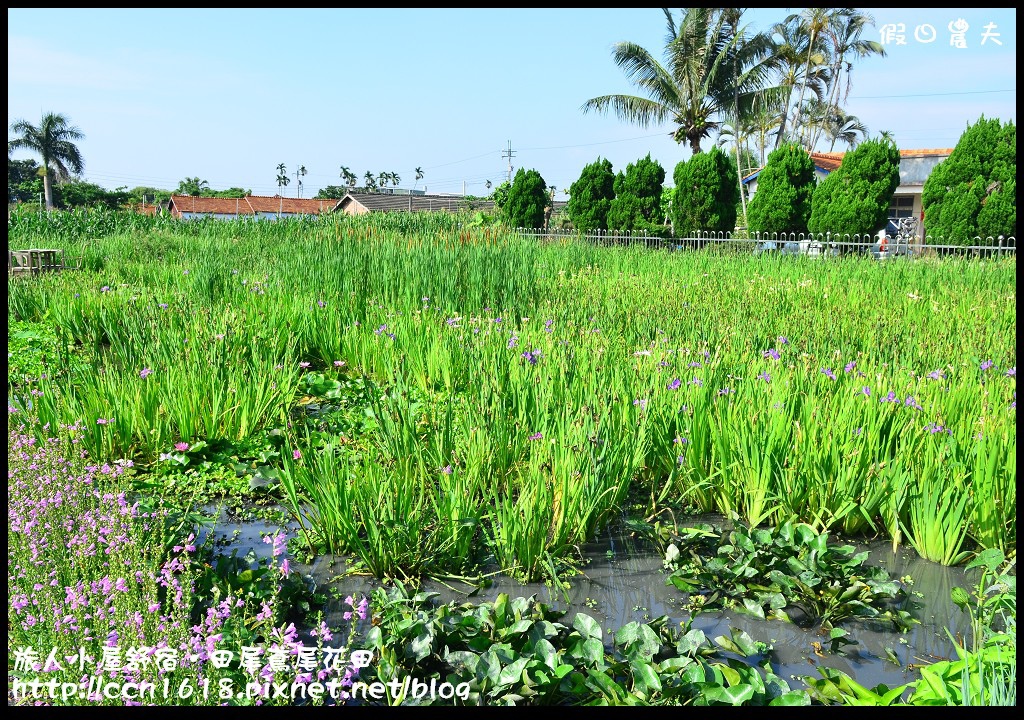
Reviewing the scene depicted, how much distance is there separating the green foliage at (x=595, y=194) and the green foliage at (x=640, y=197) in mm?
775

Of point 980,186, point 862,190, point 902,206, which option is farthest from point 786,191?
point 902,206

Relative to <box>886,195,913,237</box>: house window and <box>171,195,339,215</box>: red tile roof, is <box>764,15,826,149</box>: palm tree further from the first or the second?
<box>171,195,339,215</box>: red tile roof

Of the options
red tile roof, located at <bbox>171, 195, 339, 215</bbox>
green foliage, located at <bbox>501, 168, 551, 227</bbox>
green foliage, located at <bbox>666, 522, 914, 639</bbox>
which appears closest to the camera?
green foliage, located at <bbox>666, 522, 914, 639</bbox>

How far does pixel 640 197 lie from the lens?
69.0 feet

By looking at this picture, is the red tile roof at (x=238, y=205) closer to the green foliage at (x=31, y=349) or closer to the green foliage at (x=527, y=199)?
the green foliage at (x=527, y=199)

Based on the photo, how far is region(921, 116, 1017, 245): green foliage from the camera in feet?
46.0

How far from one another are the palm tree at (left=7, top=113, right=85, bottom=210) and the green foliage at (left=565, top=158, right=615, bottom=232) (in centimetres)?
5087

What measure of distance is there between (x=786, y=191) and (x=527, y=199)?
9203 millimetres

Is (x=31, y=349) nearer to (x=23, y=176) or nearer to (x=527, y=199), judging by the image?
(x=527, y=199)

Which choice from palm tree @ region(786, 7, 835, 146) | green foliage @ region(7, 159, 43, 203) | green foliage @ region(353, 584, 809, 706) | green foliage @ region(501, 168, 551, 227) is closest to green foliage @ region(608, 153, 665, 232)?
green foliage @ region(501, 168, 551, 227)

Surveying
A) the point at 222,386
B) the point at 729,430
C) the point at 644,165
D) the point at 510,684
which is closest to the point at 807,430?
the point at 729,430

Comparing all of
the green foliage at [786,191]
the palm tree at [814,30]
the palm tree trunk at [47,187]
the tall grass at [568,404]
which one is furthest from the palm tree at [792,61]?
the palm tree trunk at [47,187]

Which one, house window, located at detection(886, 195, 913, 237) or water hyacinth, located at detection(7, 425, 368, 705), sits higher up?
house window, located at detection(886, 195, 913, 237)

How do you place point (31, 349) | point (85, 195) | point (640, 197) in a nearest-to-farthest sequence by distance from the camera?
point (31, 349), point (640, 197), point (85, 195)
